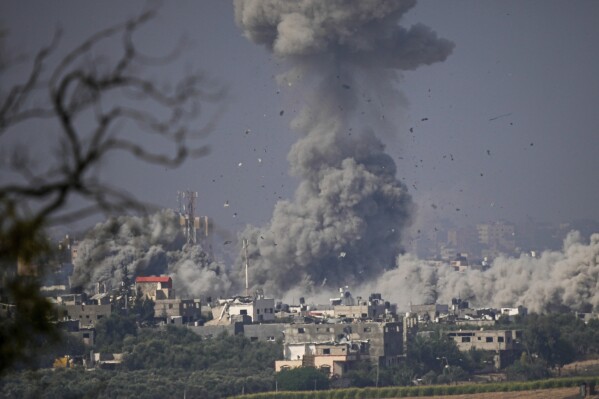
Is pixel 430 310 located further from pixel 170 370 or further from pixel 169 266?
pixel 170 370

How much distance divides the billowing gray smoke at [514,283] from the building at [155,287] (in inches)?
515

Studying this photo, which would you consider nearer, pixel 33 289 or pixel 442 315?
pixel 33 289

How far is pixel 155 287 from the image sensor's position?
85.4 m

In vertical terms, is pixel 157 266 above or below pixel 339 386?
above

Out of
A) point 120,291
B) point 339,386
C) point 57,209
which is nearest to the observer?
point 57,209

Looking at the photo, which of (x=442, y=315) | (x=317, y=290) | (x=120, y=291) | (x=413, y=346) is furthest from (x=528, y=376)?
(x=317, y=290)

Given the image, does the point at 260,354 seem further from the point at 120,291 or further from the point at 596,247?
the point at 596,247

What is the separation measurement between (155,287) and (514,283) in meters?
20.1

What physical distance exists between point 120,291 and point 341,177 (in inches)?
614

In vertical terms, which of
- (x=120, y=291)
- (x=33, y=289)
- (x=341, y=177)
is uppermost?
(x=341, y=177)

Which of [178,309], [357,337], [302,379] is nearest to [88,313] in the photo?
[178,309]

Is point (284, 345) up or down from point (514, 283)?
down

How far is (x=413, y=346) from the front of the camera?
225 feet

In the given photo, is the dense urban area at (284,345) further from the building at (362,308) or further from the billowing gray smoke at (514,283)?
the billowing gray smoke at (514,283)
